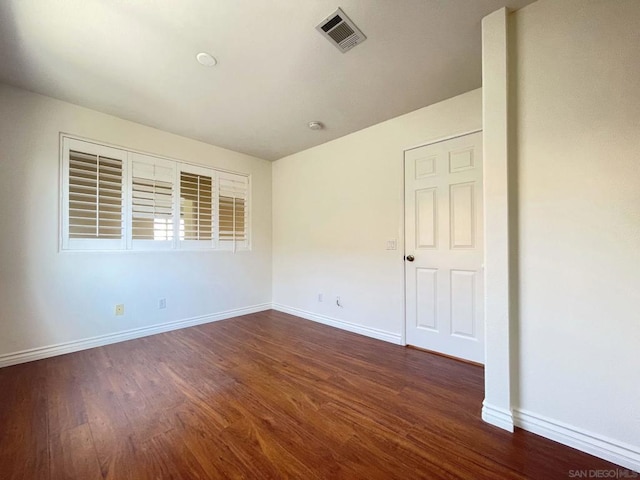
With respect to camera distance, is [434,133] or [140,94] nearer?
[140,94]

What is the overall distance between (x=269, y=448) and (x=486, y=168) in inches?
80.6

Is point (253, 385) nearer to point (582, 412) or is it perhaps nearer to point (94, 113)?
point (582, 412)

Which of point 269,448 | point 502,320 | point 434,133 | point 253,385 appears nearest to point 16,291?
point 253,385

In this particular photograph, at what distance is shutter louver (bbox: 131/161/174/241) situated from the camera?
298 centimetres

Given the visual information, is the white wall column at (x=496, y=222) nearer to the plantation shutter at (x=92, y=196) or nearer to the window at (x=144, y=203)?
the window at (x=144, y=203)

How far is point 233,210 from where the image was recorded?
12.7 ft

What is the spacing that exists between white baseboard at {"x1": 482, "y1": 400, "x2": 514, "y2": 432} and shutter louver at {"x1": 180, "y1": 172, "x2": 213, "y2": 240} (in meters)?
3.45

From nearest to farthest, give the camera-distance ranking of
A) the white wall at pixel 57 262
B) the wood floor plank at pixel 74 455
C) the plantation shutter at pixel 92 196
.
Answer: the wood floor plank at pixel 74 455
the white wall at pixel 57 262
the plantation shutter at pixel 92 196

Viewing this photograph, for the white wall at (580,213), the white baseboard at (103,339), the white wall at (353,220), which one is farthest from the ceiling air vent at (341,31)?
the white baseboard at (103,339)

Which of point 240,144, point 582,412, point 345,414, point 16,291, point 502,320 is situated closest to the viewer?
point 582,412

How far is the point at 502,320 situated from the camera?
1.53 m

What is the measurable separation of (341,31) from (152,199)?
2731 millimetres

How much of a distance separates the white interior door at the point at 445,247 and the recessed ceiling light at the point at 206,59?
1991mm

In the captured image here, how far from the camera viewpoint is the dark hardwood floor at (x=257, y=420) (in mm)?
1249
